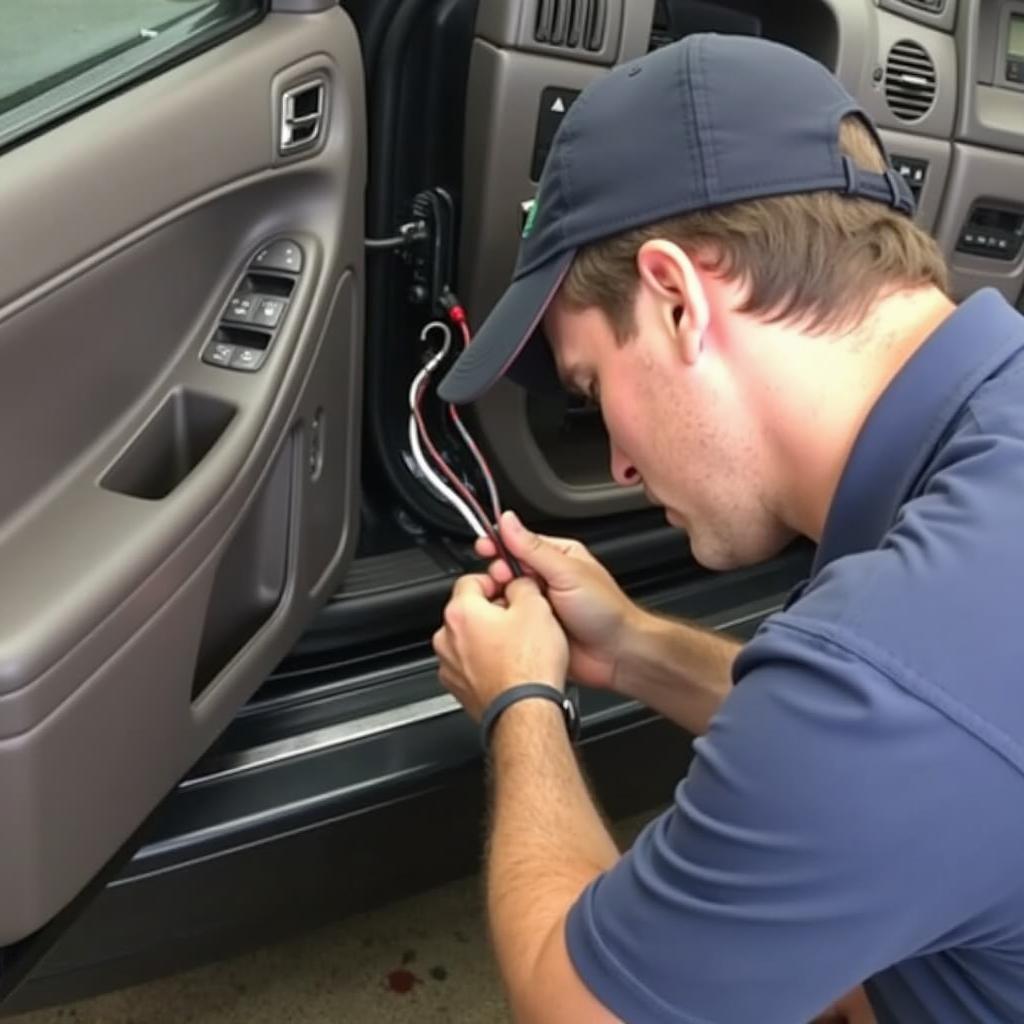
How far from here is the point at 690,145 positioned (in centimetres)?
99

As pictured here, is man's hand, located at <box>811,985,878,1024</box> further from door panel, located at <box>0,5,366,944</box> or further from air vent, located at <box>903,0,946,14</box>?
air vent, located at <box>903,0,946,14</box>

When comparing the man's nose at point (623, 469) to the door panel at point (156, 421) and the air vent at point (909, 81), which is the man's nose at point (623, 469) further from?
the air vent at point (909, 81)

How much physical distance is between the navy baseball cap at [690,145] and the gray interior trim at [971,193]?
1100 millimetres

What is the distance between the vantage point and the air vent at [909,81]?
77.4 inches

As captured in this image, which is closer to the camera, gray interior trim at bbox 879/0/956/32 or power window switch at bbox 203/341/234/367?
power window switch at bbox 203/341/234/367

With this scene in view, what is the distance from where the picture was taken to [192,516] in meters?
1.17

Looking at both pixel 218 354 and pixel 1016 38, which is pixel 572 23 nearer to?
pixel 218 354

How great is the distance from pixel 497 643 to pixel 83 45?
650 mm

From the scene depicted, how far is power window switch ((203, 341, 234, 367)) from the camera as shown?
1293 mm

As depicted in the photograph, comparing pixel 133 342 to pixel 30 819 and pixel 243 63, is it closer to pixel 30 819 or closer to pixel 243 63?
pixel 243 63

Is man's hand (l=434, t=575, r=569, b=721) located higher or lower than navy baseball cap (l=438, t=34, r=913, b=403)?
lower

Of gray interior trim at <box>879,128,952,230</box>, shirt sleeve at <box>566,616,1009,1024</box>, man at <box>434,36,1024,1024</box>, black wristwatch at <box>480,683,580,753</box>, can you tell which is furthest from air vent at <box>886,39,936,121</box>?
shirt sleeve at <box>566,616,1009,1024</box>

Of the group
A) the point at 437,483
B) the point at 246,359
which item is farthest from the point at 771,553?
the point at 437,483

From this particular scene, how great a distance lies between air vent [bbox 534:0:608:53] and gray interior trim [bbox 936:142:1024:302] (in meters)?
0.77
